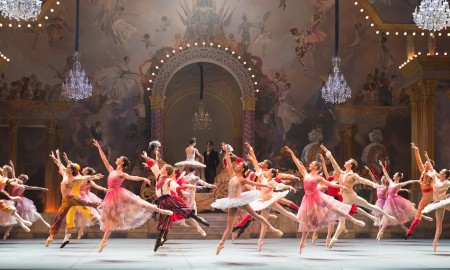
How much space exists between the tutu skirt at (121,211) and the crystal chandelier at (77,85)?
12742mm

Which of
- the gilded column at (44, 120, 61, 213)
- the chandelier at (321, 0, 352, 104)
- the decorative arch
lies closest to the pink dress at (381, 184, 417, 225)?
the chandelier at (321, 0, 352, 104)

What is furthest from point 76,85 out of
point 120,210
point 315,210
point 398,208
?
point 315,210

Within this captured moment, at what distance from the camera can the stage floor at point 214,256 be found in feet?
43.1

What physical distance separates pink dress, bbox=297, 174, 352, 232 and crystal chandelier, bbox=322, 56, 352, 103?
12.1m

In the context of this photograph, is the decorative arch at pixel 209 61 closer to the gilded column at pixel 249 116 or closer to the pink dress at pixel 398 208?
the gilded column at pixel 249 116

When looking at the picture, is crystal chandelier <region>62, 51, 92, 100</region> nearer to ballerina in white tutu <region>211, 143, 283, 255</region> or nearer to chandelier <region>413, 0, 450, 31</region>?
chandelier <region>413, 0, 450, 31</region>

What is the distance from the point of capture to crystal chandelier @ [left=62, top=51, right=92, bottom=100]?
27.7 meters

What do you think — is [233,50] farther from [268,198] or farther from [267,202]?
[267,202]

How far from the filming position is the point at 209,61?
29.2 meters

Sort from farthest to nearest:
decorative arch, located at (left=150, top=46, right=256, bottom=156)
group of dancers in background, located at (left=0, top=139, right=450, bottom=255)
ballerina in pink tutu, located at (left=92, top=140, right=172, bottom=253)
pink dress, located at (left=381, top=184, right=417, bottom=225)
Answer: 1. decorative arch, located at (left=150, top=46, right=256, bottom=156)
2. pink dress, located at (left=381, top=184, right=417, bottom=225)
3. ballerina in pink tutu, located at (left=92, top=140, right=172, bottom=253)
4. group of dancers in background, located at (left=0, top=139, right=450, bottom=255)

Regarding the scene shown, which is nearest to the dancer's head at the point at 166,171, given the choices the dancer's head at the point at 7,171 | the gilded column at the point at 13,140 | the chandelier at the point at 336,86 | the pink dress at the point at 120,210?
the pink dress at the point at 120,210

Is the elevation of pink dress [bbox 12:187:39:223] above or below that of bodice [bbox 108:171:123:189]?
below

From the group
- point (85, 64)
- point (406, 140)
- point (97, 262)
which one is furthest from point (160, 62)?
point (97, 262)

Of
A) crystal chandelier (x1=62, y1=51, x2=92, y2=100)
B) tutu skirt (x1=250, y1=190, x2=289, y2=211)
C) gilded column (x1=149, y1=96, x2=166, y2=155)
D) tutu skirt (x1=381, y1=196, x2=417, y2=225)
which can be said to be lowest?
tutu skirt (x1=381, y1=196, x2=417, y2=225)
